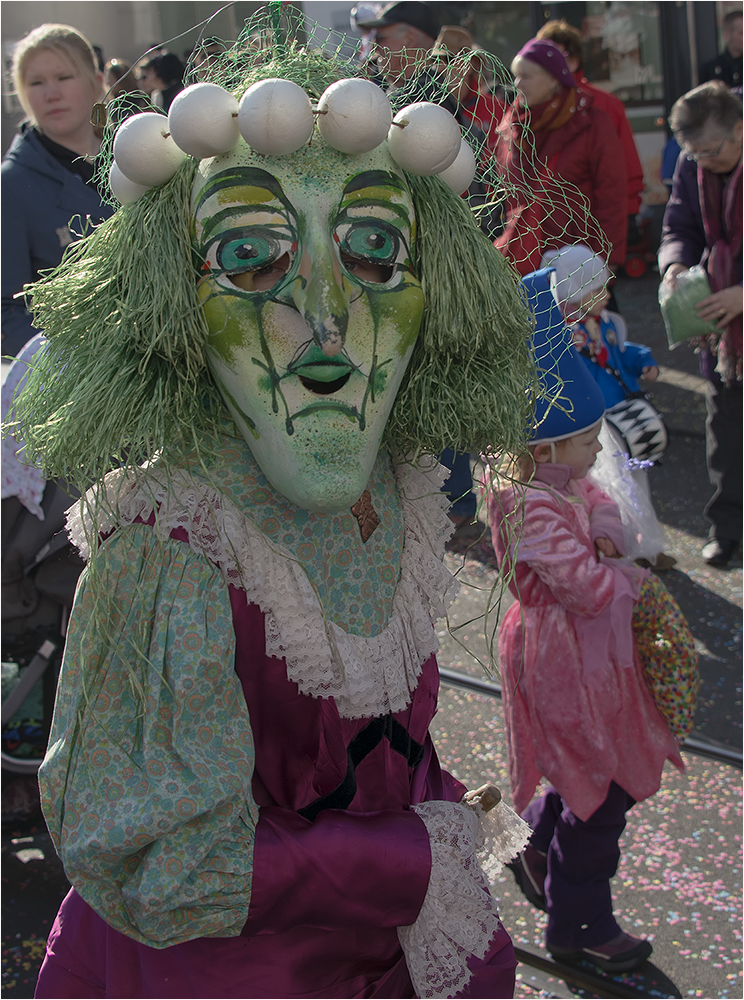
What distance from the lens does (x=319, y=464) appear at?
1.23m

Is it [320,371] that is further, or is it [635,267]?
[635,267]

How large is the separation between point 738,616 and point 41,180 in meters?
3.05

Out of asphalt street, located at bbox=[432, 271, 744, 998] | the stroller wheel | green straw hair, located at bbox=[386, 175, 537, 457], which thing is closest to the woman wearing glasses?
asphalt street, located at bbox=[432, 271, 744, 998]

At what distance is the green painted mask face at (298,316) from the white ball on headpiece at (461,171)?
15cm

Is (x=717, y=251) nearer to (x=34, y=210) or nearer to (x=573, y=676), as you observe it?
(x=573, y=676)

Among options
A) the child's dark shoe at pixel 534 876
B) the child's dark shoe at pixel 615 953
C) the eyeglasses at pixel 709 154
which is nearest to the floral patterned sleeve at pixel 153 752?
the child's dark shoe at pixel 615 953

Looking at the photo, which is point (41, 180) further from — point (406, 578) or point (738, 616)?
point (738, 616)

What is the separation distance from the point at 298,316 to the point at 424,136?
29 centimetres

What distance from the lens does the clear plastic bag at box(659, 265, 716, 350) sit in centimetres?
412

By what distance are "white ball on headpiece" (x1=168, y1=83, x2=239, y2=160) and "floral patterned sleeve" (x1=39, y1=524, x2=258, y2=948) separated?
480 mm

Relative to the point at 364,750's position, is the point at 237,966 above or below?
below

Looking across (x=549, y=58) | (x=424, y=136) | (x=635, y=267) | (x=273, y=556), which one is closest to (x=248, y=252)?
(x=424, y=136)

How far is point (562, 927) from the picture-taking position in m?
2.40

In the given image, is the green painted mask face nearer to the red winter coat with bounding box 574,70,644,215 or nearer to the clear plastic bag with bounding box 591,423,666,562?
the clear plastic bag with bounding box 591,423,666,562
